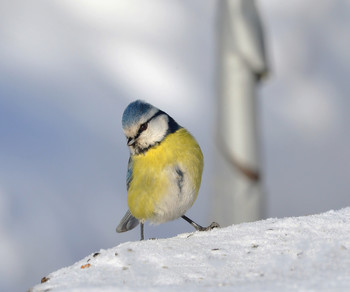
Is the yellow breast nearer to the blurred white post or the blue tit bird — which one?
the blue tit bird

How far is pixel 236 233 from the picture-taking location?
261 centimetres

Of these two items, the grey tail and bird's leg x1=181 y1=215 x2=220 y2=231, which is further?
the grey tail

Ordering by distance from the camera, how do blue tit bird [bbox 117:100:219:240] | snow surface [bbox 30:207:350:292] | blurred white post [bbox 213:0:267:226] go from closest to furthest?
snow surface [bbox 30:207:350:292], blue tit bird [bbox 117:100:219:240], blurred white post [bbox 213:0:267:226]

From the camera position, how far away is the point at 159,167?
9.16 ft

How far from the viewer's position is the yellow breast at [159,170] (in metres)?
2.80

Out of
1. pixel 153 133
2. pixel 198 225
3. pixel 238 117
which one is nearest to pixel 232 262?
pixel 153 133

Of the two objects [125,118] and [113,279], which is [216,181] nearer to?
[125,118]

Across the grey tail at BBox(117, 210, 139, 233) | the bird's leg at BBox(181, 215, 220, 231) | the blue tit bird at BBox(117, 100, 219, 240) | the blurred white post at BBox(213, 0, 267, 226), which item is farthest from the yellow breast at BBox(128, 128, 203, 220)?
the blurred white post at BBox(213, 0, 267, 226)

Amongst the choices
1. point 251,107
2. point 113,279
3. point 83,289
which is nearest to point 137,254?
point 113,279

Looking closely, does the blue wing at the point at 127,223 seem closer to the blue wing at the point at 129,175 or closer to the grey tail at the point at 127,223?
the grey tail at the point at 127,223

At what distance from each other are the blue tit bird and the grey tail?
32 cm

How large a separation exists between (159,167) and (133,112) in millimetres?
299

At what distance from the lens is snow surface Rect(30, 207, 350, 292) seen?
1951 mm

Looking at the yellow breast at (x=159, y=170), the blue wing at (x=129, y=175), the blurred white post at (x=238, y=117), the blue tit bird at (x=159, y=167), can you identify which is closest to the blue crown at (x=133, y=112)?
the blue tit bird at (x=159, y=167)
